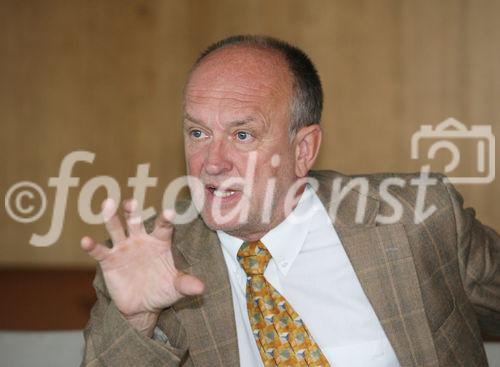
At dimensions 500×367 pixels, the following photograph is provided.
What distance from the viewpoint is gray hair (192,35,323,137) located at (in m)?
2.00

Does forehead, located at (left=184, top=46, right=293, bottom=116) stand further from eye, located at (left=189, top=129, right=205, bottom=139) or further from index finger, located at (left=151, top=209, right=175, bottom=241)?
index finger, located at (left=151, top=209, right=175, bottom=241)

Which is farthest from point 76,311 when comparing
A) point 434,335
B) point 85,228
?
point 434,335

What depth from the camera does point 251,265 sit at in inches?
76.5

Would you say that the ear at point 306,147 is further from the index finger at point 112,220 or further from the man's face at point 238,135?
the index finger at point 112,220

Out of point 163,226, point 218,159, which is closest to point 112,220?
point 163,226

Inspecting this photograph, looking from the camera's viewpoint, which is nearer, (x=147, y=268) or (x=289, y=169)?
(x=147, y=268)

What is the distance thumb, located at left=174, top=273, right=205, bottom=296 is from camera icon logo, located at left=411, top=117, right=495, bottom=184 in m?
1.99

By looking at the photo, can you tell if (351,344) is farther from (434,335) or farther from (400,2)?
(400,2)

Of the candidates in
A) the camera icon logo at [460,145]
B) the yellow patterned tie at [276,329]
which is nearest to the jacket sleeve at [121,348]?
the yellow patterned tie at [276,329]

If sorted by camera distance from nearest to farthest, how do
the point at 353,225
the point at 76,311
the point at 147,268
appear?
the point at 147,268
the point at 353,225
the point at 76,311

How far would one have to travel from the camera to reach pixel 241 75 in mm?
1925

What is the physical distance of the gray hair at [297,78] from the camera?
2.00m

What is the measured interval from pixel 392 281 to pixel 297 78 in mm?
604

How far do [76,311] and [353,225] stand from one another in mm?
1078
